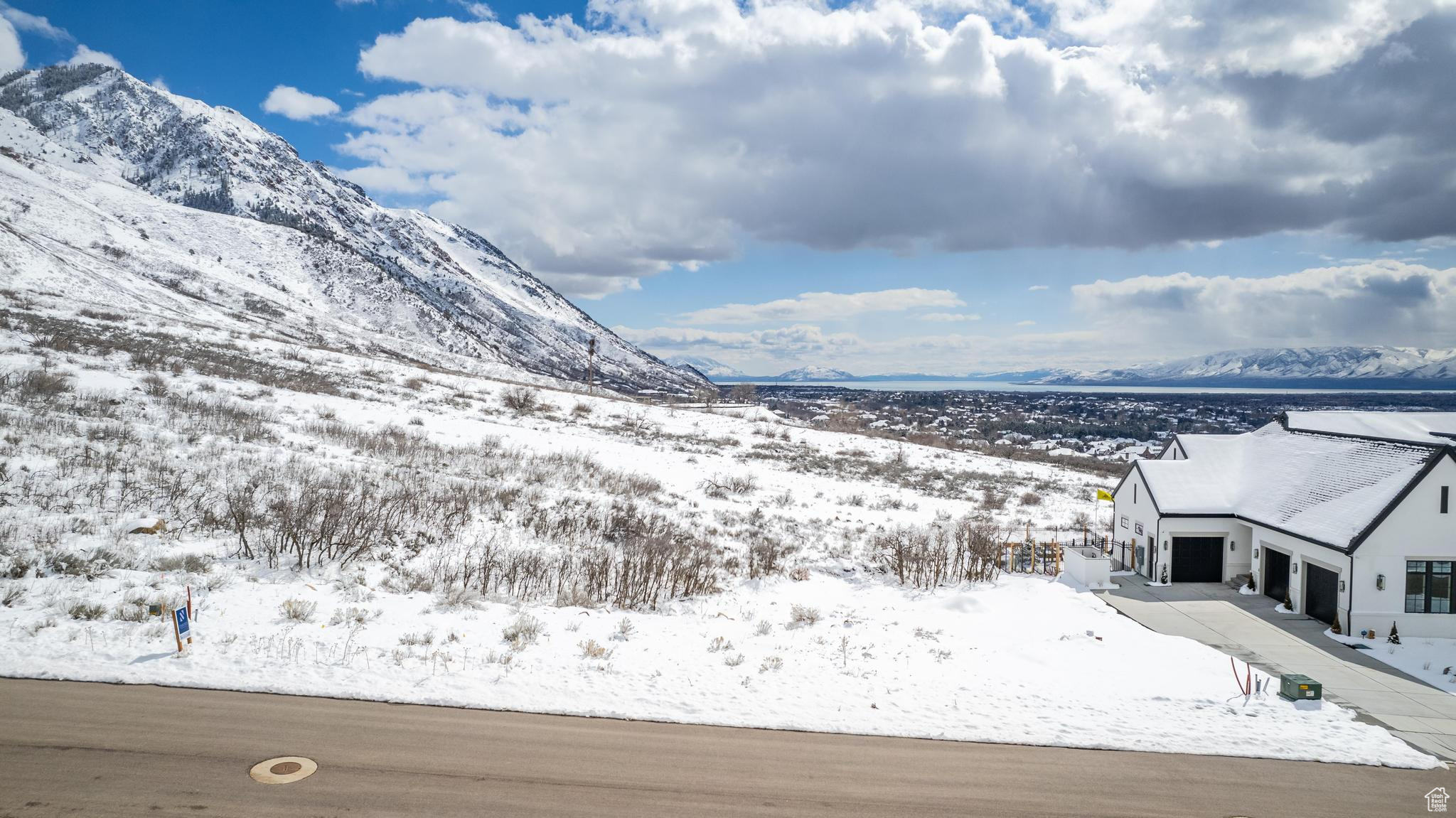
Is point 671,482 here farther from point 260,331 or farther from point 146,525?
point 260,331

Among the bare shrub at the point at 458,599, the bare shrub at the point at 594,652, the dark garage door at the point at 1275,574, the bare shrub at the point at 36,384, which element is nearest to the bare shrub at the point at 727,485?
the bare shrub at the point at 458,599

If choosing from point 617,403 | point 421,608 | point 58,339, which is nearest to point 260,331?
point 58,339

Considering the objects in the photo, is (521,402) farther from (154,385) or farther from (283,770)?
(283,770)

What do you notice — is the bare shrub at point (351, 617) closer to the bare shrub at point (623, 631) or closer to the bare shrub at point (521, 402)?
the bare shrub at point (623, 631)

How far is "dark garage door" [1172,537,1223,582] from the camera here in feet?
71.1

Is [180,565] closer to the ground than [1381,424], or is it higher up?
closer to the ground

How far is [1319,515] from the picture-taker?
1831cm

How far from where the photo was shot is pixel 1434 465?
650 inches

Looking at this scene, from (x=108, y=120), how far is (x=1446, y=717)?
221m

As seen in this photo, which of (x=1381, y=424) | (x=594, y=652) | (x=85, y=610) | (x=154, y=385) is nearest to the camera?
(x=85, y=610)

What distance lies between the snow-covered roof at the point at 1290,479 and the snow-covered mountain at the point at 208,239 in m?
69.5

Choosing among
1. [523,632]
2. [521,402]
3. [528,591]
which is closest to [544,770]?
[523,632]

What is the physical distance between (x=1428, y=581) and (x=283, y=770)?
24.4 meters

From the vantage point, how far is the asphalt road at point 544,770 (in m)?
6.45
